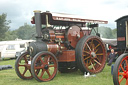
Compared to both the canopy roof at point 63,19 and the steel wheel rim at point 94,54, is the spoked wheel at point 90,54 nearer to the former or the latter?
the steel wheel rim at point 94,54

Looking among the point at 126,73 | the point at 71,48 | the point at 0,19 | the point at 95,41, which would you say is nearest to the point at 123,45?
the point at 95,41

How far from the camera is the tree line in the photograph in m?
34.1

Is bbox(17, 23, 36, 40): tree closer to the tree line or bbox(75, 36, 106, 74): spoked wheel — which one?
the tree line

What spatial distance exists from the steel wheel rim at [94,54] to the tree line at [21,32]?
83.0 ft

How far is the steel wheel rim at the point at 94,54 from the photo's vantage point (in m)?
6.89

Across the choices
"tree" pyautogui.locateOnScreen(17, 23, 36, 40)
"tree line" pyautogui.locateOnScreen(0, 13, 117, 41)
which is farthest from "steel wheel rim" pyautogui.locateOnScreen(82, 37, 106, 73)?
"tree" pyautogui.locateOnScreen(17, 23, 36, 40)

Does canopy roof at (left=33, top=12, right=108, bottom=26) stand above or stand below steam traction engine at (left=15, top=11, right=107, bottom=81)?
above

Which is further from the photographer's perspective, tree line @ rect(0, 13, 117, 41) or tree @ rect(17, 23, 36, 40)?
A: tree @ rect(17, 23, 36, 40)

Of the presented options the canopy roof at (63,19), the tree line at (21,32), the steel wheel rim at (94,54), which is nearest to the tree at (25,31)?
the tree line at (21,32)

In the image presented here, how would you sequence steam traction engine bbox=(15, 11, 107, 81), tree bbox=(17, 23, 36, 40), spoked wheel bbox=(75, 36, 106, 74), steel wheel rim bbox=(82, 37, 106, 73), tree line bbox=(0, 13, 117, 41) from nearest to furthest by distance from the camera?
steam traction engine bbox=(15, 11, 107, 81) < spoked wheel bbox=(75, 36, 106, 74) < steel wheel rim bbox=(82, 37, 106, 73) < tree line bbox=(0, 13, 117, 41) < tree bbox=(17, 23, 36, 40)

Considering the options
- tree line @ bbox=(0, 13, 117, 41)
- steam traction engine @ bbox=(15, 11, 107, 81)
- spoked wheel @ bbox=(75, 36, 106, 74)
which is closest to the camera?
steam traction engine @ bbox=(15, 11, 107, 81)

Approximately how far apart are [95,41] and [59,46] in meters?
1.60

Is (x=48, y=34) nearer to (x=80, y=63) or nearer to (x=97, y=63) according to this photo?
(x=80, y=63)

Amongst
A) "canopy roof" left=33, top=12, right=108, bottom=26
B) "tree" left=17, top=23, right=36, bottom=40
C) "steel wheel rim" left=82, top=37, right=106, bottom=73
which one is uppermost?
"tree" left=17, top=23, right=36, bottom=40
